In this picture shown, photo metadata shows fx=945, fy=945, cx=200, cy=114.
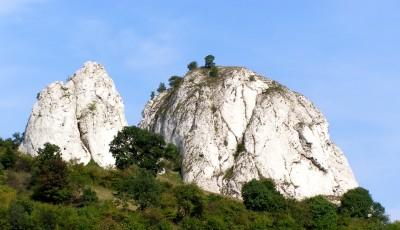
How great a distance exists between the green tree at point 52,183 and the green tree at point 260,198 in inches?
827

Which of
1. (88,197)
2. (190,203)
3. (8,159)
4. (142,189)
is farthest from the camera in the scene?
(8,159)

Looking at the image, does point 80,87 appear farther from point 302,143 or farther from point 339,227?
point 339,227

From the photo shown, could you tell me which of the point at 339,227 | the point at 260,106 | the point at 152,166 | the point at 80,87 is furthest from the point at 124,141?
the point at 339,227

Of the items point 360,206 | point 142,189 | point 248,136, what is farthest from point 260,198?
point 248,136

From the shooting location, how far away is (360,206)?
109312 millimetres

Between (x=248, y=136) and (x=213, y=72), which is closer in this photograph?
(x=248, y=136)

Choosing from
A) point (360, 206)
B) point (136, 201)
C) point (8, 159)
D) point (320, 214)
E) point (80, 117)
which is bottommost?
point (136, 201)

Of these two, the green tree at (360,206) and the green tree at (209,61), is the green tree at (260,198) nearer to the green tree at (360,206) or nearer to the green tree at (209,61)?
the green tree at (360,206)

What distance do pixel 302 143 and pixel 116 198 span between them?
103ft

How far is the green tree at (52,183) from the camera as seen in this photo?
9494 cm

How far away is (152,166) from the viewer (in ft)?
367

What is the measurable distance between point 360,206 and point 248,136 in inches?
736

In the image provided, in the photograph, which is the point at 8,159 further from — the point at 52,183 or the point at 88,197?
the point at 88,197

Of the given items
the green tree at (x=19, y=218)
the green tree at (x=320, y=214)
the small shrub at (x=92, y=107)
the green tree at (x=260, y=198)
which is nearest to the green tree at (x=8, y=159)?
the small shrub at (x=92, y=107)
